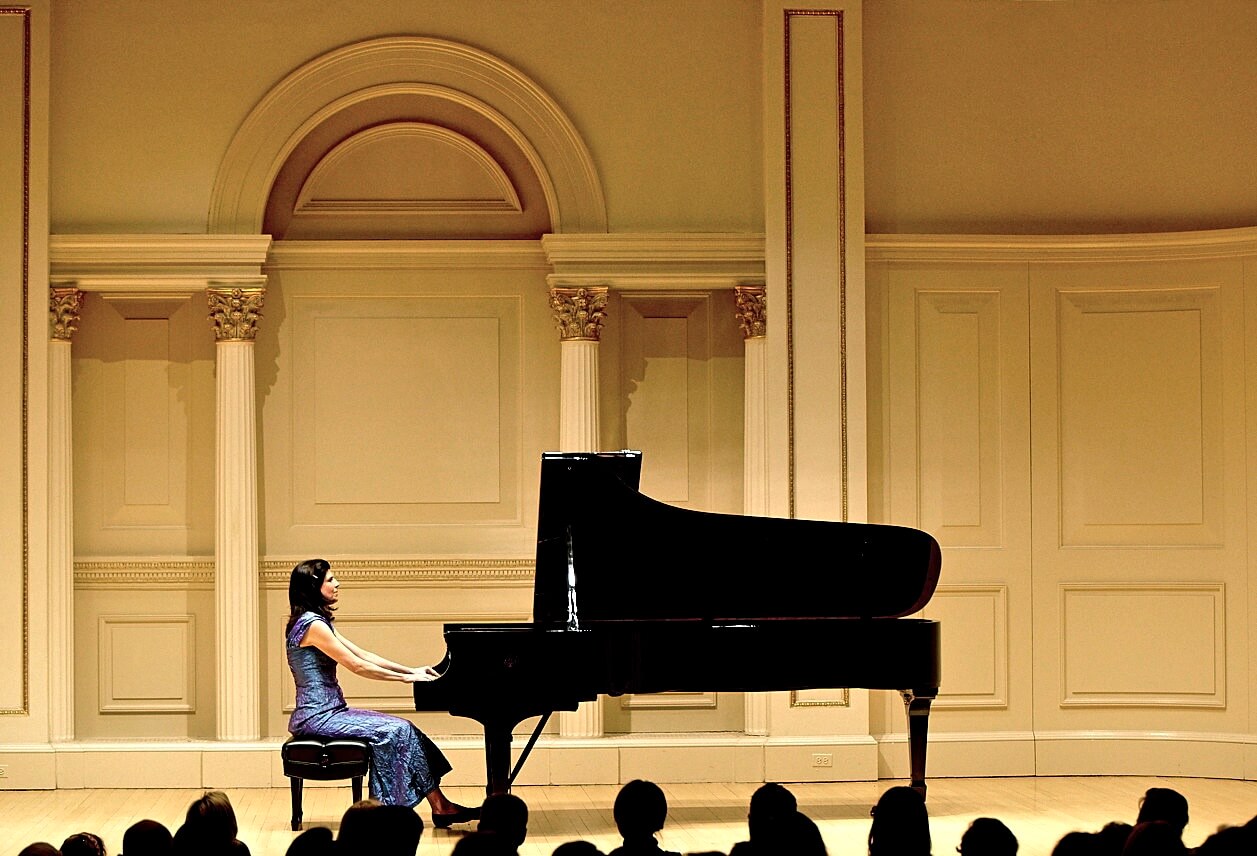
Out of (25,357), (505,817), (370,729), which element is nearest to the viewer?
(505,817)

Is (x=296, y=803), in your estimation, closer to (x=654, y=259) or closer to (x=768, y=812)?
(x=654, y=259)

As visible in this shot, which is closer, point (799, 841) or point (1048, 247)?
point (799, 841)

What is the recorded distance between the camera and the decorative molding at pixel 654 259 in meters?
7.78

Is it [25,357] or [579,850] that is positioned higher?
[25,357]

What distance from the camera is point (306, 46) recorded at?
7.77 meters

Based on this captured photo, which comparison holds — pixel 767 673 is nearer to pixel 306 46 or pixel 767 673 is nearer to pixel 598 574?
pixel 598 574

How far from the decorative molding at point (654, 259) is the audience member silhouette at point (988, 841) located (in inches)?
202

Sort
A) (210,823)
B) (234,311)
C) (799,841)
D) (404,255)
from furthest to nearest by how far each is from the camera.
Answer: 1. (404,255)
2. (234,311)
3. (210,823)
4. (799,841)

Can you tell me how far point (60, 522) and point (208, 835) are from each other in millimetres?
A: 4982

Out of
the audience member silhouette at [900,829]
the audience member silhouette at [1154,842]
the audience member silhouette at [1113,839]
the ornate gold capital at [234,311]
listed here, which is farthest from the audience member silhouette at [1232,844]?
the ornate gold capital at [234,311]

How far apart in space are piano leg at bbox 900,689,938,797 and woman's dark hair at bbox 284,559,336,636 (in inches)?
98.0

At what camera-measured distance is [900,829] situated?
10.0 feet

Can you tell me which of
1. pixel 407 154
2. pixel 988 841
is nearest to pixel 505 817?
pixel 988 841

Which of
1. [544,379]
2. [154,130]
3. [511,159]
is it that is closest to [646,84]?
[511,159]
